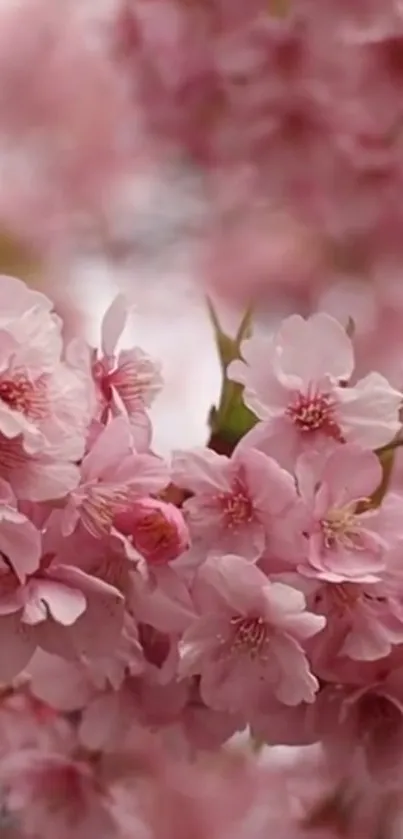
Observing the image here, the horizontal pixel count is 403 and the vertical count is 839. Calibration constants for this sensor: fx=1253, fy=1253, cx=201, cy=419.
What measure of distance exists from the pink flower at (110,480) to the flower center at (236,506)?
3cm

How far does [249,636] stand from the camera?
489 millimetres

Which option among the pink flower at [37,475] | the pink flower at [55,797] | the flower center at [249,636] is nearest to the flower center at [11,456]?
the pink flower at [37,475]

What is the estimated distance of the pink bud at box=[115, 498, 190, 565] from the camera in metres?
0.48

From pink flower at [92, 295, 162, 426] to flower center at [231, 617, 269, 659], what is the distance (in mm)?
96

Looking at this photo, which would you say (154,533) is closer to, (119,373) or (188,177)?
(119,373)

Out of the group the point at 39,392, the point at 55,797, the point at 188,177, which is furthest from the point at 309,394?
the point at 188,177

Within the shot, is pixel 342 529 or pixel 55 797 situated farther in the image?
pixel 55 797

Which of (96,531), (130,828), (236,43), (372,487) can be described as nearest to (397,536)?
(372,487)

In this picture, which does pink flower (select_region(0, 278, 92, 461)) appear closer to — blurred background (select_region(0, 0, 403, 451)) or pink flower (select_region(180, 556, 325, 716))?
pink flower (select_region(180, 556, 325, 716))

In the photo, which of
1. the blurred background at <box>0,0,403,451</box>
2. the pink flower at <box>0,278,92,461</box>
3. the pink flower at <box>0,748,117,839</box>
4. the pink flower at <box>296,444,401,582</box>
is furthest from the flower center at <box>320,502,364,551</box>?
the blurred background at <box>0,0,403,451</box>

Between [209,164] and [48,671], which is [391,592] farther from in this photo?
[209,164]

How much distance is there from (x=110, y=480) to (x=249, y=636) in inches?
3.2

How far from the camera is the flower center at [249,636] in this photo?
49 centimetres

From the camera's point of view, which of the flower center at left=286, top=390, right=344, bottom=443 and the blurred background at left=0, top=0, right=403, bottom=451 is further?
the blurred background at left=0, top=0, right=403, bottom=451
